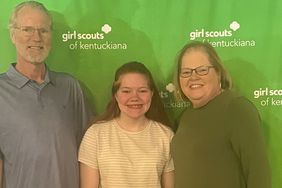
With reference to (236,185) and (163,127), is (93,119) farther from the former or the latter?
(236,185)

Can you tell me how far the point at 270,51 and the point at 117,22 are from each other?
2.85ft

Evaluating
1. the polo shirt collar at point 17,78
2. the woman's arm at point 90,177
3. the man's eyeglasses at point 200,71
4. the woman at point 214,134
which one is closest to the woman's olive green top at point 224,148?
the woman at point 214,134

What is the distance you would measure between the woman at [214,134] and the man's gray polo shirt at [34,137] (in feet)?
1.80

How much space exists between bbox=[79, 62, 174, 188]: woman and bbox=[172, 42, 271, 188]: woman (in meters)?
0.11

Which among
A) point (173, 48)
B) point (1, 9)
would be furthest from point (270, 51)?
point (1, 9)

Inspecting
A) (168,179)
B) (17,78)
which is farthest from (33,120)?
(168,179)

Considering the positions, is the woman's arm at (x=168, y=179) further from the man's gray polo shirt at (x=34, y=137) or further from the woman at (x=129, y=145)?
the man's gray polo shirt at (x=34, y=137)

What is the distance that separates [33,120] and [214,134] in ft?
2.83

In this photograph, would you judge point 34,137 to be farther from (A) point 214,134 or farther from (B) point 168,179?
(A) point 214,134

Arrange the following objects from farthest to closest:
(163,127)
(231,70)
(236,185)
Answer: (231,70) → (163,127) → (236,185)

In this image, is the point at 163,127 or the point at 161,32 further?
the point at 161,32

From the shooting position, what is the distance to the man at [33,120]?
7.11ft

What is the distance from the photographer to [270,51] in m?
2.48

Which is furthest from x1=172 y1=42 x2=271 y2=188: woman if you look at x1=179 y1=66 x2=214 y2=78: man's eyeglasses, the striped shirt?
the striped shirt
